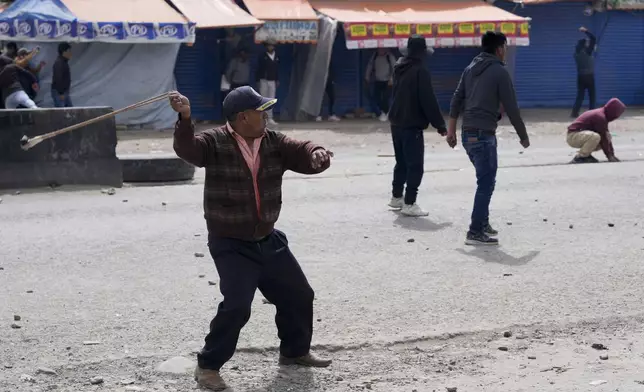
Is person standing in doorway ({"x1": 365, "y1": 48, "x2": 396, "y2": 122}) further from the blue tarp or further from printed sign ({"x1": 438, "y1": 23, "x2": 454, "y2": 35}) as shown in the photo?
the blue tarp

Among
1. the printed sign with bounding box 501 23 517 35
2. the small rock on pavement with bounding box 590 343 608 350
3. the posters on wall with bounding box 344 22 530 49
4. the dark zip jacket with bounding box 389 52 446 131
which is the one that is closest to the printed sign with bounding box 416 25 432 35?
the posters on wall with bounding box 344 22 530 49

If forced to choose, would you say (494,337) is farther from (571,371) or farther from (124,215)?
(124,215)

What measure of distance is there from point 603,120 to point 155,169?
21.4ft

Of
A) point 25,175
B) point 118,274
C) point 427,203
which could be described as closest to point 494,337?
point 118,274

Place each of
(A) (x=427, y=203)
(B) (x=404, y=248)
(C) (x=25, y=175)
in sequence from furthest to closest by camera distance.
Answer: (C) (x=25, y=175), (A) (x=427, y=203), (B) (x=404, y=248)

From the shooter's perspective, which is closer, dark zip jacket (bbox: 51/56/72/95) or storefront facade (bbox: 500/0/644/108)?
dark zip jacket (bbox: 51/56/72/95)

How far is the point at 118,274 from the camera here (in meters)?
7.70

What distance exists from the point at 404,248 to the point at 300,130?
41.4 ft

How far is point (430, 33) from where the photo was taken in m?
22.5

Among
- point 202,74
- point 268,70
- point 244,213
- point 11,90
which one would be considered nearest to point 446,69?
point 268,70

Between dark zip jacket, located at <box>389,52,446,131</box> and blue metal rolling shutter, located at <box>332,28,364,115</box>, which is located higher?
dark zip jacket, located at <box>389,52,446,131</box>

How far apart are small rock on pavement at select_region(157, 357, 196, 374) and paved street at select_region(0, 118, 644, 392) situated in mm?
65

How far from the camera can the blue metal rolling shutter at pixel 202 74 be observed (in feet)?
75.2

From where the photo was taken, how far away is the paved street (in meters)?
5.50
